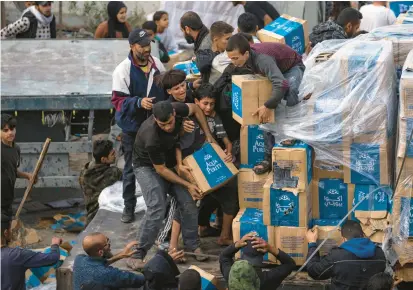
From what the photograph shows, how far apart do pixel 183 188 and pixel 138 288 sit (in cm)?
103

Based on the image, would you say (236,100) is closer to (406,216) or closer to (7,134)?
(406,216)

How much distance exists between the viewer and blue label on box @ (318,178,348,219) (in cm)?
848

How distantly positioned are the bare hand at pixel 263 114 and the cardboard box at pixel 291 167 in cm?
26

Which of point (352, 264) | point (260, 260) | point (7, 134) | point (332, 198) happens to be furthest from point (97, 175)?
point (352, 264)

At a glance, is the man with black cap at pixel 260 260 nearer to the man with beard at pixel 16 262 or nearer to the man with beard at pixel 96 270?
the man with beard at pixel 96 270

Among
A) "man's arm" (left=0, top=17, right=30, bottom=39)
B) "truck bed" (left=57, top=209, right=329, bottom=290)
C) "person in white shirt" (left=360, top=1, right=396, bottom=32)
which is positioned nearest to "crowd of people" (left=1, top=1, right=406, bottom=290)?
"truck bed" (left=57, top=209, right=329, bottom=290)

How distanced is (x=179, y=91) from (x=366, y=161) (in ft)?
5.54

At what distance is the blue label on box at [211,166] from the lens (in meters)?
8.60

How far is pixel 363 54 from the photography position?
27.5 ft

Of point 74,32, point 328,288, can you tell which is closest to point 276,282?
point 328,288

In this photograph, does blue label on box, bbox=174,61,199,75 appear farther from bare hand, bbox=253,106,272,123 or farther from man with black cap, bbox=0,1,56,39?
man with black cap, bbox=0,1,56,39

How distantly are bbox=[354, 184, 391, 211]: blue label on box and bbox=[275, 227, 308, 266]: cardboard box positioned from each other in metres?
0.53

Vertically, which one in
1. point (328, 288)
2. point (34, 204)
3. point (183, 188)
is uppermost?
point (183, 188)

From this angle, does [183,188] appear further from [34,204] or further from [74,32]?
[74,32]
